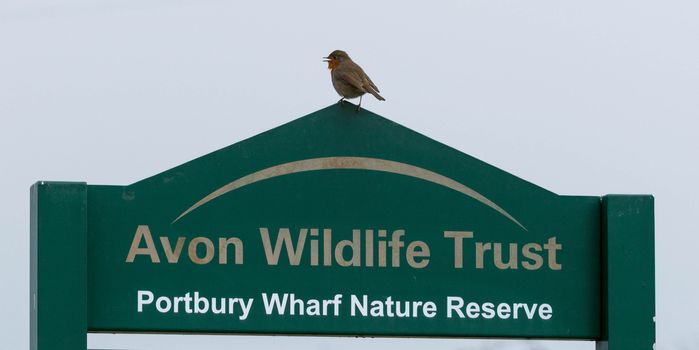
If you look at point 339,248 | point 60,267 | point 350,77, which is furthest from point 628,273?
point 60,267

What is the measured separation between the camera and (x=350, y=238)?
692 cm

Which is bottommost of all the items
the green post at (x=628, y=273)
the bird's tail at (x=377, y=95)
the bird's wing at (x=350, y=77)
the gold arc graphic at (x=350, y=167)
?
the green post at (x=628, y=273)

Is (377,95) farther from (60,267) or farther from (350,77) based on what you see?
(60,267)

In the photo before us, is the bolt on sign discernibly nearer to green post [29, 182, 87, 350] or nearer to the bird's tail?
green post [29, 182, 87, 350]

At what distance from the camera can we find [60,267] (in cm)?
686

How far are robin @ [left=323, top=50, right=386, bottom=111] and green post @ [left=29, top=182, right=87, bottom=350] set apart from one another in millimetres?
1179

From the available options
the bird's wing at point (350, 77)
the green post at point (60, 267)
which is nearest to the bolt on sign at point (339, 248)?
the green post at point (60, 267)

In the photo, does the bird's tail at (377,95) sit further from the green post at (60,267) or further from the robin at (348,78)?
the green post at (60,267)

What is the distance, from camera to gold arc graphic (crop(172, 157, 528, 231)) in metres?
6.96

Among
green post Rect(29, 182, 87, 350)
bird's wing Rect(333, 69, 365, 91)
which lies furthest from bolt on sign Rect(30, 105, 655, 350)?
bird's wing Rect(333, 69, 365, 91)

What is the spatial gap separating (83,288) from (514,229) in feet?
5.88

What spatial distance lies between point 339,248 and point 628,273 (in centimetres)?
122

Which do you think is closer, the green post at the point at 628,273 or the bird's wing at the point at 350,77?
the green post at the point at 628,273

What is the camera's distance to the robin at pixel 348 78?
7191 mm
